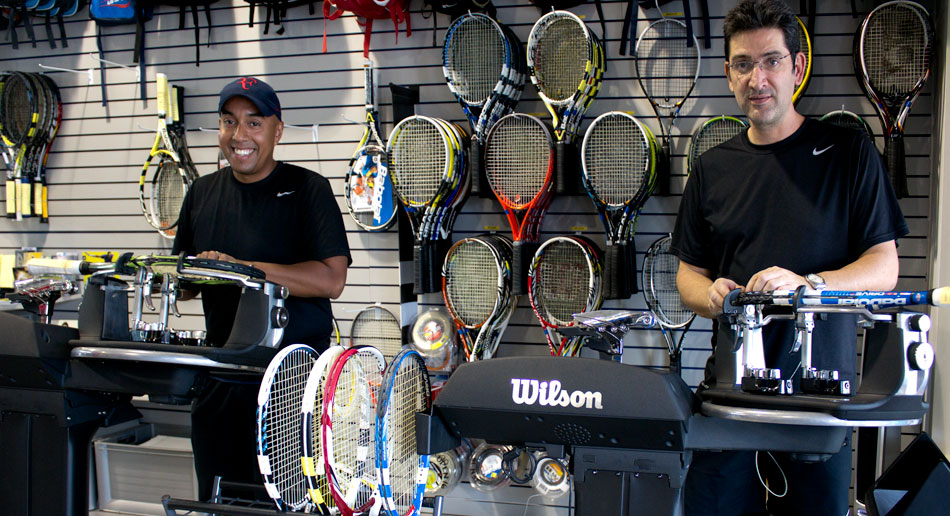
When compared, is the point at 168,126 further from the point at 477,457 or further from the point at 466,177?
the point at 477,457

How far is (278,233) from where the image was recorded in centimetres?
311

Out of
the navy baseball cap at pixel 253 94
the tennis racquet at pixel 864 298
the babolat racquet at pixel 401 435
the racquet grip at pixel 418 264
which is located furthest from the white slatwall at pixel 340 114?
the tennis racquet at pixel 864 298

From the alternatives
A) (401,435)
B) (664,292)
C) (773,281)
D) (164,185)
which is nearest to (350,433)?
(401,435)

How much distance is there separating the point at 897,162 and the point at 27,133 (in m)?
5.48

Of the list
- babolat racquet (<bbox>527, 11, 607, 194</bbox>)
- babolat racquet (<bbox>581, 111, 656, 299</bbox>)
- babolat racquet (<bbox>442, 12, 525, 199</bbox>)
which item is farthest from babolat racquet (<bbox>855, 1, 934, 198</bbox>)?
babolat racquet (<bbox>442, 12, 525, 199</bbox>)

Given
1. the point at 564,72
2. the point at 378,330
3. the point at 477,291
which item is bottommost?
the point at 378,330

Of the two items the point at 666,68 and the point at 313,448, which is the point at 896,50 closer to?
the point at 666,68

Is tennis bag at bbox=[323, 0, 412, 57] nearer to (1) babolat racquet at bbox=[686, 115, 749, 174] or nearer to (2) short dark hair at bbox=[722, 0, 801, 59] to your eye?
(1) babolat racquet at bbox=[686, 115, 749, 174]

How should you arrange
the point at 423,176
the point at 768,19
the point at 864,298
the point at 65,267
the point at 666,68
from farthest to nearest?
the point at 423,176, the point at 666,68, the point at 65,267, the point at 768,19, the point at 864,298

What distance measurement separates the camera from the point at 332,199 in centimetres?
318

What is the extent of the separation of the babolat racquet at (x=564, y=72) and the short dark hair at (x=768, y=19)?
156cm

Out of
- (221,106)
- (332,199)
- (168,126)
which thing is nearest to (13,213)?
(168,126)

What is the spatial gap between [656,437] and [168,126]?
4.23m

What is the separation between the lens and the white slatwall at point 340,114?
396 centimetres
